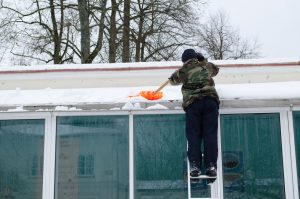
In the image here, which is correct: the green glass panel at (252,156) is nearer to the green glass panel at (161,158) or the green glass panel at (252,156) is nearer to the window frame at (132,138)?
the window frame at (132,138)

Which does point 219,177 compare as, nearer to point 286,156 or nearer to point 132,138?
point 286,156

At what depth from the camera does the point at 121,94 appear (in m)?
5.70

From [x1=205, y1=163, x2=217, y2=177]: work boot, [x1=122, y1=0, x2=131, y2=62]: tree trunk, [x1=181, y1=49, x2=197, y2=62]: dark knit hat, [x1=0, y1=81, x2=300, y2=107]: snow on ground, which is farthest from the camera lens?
[x1=122, y1=0, x2=131, y2=62]: tree trunk

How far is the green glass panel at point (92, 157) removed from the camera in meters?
5.46

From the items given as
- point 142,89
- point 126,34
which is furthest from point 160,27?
point 142,89

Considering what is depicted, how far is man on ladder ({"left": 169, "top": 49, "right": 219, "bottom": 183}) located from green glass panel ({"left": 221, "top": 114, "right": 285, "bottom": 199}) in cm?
45

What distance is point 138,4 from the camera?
21.5 m

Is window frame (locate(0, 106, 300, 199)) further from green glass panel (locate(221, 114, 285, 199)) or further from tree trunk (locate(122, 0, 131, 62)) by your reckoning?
tree trunk (locate(122, 0, 131, 62))

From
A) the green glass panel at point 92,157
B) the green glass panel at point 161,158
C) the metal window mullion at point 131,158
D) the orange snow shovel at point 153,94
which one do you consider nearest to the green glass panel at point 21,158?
the green glass panel at point 92,157

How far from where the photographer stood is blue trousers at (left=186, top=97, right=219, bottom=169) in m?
4.91

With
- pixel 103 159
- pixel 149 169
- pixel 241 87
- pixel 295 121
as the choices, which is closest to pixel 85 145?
pixel 103 159

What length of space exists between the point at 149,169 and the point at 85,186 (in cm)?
77

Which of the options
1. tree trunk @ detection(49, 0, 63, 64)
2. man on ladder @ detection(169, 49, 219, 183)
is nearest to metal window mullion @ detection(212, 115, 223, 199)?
man on ladder @ detection(169, 49, 219, 183)

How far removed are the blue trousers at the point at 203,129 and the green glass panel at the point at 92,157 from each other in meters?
0.93
